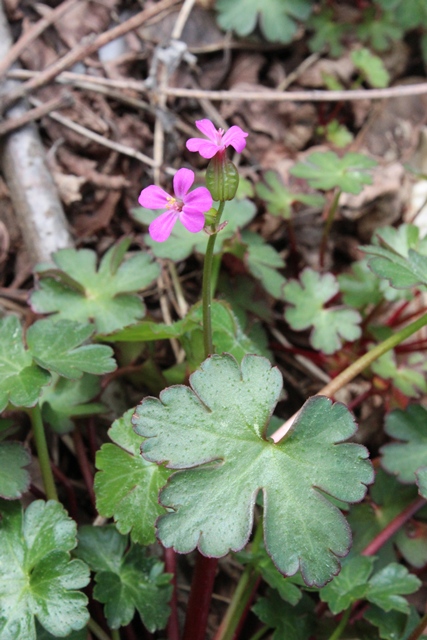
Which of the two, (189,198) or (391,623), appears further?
(391,623)

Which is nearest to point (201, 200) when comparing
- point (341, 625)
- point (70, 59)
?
point (341, 625)

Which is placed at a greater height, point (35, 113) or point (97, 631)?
point (35, 113)

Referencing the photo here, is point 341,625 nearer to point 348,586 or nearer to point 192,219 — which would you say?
point 348,586

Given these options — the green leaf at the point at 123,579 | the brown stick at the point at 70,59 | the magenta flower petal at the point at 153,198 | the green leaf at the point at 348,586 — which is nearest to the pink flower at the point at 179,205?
the magenta flower petal at the point at 153,198

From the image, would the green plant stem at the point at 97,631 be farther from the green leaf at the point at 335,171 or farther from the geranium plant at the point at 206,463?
the green leaf at the point at 335,171

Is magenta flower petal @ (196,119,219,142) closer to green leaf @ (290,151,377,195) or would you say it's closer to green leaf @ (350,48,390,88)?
green leaf @ (290,151,377,195)

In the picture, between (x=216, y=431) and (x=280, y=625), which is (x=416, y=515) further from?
(x=216, y=431)

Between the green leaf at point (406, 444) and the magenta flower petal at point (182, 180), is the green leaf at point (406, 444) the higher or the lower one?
the lower one
